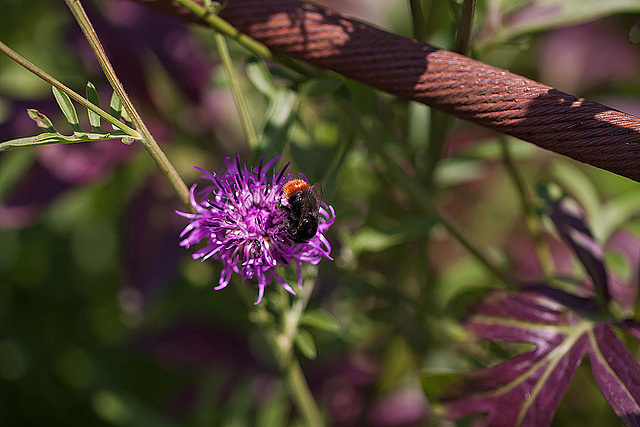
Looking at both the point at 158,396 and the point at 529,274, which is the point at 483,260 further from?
the point at 158,396

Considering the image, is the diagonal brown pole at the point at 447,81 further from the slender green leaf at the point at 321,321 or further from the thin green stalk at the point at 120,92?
the slender green leaf at the point at 321,321

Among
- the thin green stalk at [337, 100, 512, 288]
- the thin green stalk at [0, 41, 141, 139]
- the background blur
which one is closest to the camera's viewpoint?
the thin green stalk at [0, 41, 141, 139]

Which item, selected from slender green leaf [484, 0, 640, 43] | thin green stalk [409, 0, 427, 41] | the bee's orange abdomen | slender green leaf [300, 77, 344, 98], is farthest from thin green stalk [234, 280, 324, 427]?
slender green leaf [484, 0, 640, 43]

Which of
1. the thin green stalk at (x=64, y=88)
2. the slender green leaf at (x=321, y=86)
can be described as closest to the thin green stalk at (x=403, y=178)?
the slender green leaf at (x=321, y=86)

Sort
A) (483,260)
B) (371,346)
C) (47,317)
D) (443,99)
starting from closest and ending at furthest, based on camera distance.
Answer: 1. (443,99)
2. (483,260)
3. (371,346)
4. (47,317)

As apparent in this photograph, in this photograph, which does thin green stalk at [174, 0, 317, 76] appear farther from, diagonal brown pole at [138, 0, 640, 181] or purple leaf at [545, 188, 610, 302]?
purple leaf at [545, 188, 610, 302]

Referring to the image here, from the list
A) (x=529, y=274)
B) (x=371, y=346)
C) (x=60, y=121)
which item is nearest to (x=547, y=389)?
(x=371, y=346)
